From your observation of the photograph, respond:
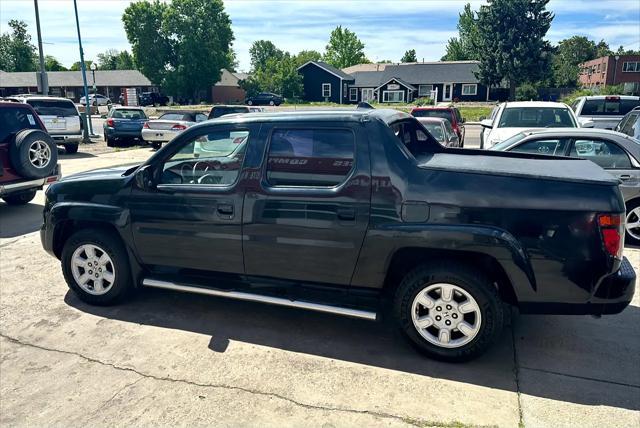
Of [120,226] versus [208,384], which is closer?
[208,384]

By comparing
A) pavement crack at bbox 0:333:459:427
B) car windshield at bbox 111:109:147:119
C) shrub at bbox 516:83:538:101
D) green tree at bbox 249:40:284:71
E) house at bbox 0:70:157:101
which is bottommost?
pavement crack at bbox 0:333:459:427

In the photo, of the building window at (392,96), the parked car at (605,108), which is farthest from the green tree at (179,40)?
the parked car at (605,108)

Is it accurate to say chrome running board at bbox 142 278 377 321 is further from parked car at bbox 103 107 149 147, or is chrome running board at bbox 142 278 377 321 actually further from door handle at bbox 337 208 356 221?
parked car at bbox 103 107 149 147

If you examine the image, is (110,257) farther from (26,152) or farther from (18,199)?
(18,199)

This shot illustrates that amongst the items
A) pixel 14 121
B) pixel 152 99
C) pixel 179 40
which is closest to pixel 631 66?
pixel 179 40

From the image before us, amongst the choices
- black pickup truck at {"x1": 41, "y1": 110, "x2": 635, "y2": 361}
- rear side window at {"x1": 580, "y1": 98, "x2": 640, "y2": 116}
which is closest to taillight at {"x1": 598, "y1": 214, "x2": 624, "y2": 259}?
black pickup truck at {"x1": 41, "y1": 110, "x2": 635, "y2": 361}

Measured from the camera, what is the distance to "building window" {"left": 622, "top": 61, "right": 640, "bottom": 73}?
59.5 meters

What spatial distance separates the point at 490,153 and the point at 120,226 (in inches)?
142

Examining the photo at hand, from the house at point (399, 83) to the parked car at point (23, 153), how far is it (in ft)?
166

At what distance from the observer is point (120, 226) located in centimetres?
452

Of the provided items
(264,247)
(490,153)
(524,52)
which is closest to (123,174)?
(264,247)

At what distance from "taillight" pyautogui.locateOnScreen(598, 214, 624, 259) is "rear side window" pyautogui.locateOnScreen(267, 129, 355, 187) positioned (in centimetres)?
180

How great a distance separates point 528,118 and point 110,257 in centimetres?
931

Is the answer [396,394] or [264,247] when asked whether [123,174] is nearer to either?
[264,247]
